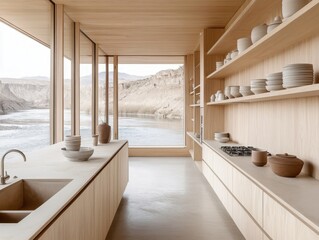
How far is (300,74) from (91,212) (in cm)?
156

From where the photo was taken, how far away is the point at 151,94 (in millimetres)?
10398

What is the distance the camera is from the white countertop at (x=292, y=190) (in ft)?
4.34

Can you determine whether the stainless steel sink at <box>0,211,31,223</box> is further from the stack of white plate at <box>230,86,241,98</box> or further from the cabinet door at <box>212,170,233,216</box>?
the stack of white plate at <box>230,86,241,98</box>

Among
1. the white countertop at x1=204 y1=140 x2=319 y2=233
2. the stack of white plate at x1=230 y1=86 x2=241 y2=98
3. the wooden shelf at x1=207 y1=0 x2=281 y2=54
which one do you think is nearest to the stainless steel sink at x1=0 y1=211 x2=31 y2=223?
the white countertop at x1=204 y1=140 x2=319 y2=233

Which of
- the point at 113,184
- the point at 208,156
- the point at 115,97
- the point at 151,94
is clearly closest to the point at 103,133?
the point at 113,184

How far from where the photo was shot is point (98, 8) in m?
4.03

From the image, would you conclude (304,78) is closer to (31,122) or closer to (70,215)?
(70,215)

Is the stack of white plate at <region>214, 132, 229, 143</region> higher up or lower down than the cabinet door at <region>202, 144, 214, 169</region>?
higher up

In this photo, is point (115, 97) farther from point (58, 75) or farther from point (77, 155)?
point (77, 155)

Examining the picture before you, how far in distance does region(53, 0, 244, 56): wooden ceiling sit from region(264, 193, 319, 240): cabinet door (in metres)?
2.88

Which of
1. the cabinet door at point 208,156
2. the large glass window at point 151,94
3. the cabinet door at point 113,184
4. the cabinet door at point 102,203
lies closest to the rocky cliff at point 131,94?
the large glass window at point 151,94

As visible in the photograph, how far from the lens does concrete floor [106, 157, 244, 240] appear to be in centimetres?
276

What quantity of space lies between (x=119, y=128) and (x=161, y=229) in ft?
16.2

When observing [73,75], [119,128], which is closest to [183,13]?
[73,75]
